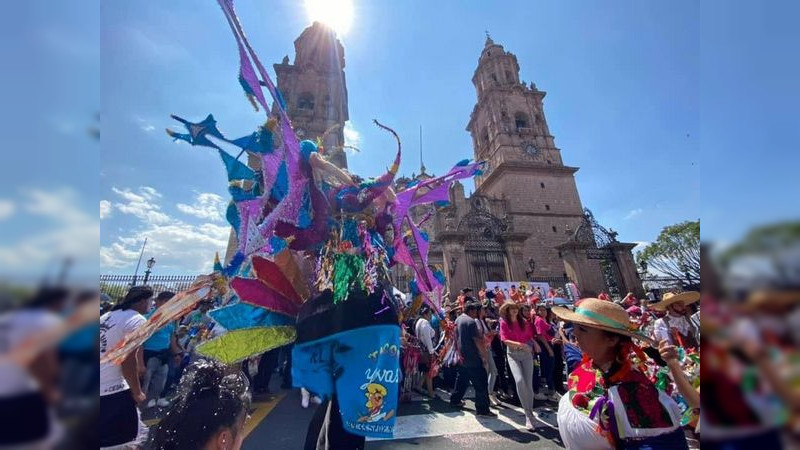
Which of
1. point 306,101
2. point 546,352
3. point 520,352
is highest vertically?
point 306,101

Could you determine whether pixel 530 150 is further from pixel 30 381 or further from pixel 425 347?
pixel 30 381

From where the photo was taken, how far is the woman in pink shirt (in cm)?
418

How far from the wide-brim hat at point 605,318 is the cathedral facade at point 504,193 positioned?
13.6 m

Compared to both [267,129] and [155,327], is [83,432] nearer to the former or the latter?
[155,327]

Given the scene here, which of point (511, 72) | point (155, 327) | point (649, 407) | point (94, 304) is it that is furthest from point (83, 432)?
point (511, 72)

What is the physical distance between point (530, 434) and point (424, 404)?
1.95 meters

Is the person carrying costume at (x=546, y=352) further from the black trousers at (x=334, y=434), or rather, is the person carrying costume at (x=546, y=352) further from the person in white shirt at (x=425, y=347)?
the black trousers at (x=334, y=434)

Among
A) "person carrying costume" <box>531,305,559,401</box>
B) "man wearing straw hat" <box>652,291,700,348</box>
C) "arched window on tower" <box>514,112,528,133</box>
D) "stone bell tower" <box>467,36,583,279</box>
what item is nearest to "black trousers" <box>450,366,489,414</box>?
"person carrying costume" <box>531,305,559,401</box>

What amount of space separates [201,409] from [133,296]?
1.90 m

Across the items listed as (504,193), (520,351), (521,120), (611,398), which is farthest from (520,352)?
(521,120)

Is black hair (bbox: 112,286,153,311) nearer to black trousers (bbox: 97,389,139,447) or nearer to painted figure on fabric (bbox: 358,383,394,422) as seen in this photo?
black trousers (bbox: 97,389,139,447)

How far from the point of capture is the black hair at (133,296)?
2.76m

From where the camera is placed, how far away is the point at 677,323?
4246 mm

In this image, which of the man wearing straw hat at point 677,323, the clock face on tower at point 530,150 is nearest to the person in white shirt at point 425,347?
the man wearing straw hat at point 677,323
